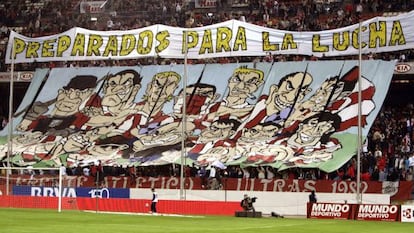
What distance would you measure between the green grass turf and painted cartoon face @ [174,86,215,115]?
1356cm

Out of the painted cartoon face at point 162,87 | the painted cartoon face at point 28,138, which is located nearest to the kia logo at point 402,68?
the painted cartoon face at point 162,87

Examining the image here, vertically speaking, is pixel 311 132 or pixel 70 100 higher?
pixel 70 100

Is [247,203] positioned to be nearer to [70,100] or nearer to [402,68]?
[402,68]

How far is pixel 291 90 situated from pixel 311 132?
4224mm

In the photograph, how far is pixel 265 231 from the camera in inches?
1439

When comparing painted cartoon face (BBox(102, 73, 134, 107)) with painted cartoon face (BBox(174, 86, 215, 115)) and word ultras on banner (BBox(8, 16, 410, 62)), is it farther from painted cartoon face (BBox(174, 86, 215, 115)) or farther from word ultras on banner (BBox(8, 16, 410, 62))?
painted cartoon face (BBox(174, 86, 215, 115))

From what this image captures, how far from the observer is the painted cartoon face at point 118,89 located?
2467 inches

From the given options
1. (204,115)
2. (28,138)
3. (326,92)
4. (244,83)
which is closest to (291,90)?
(326,92)

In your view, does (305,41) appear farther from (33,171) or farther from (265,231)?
(265,231)

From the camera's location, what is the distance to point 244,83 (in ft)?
195

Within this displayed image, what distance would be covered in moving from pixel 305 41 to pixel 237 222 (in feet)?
61.4

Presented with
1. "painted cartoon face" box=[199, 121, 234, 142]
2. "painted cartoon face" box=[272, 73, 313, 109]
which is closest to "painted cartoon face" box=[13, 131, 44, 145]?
"painted cartoon face" box=[199, 121, 234, 142]

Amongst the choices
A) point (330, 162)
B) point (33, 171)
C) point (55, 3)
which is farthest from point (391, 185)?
point (55, 3)

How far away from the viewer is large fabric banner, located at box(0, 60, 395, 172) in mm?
54031
